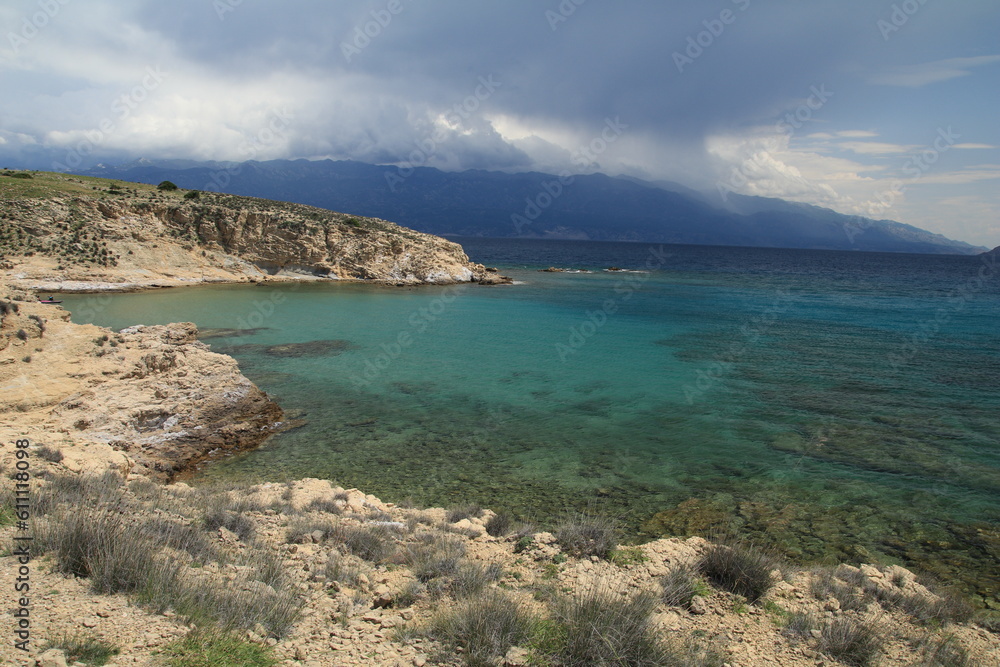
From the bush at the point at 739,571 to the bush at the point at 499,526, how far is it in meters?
2.78

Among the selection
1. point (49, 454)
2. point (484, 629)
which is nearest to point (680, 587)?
point (484, 629)

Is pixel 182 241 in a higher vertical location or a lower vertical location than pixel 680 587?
higher

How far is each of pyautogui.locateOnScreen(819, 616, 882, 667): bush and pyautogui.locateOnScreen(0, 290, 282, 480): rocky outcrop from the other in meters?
10.4

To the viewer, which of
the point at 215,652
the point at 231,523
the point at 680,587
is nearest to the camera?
the point at 215,652

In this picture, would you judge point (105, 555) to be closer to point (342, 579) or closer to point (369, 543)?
point (342, 579)

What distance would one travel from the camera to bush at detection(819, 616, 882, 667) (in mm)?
4812

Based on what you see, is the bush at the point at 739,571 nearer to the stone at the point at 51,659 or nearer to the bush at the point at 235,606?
the bush at the point at 235,606

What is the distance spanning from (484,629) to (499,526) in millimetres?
3379

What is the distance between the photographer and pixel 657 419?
14250 millimetres

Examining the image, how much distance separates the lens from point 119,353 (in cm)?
1321

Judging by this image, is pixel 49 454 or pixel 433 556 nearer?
pixel 433 556

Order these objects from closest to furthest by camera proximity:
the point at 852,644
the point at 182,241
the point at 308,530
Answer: the point at 852,644
the point at 308,530
the point at 182,241

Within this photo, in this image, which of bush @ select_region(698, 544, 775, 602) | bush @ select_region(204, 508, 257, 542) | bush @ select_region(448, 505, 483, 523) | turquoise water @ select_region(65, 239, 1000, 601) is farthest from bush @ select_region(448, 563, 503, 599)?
turquoise water @ select_region(65, 239, 1000, 601)

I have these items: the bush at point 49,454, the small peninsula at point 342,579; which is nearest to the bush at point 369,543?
the small peninsula at point 342,579
